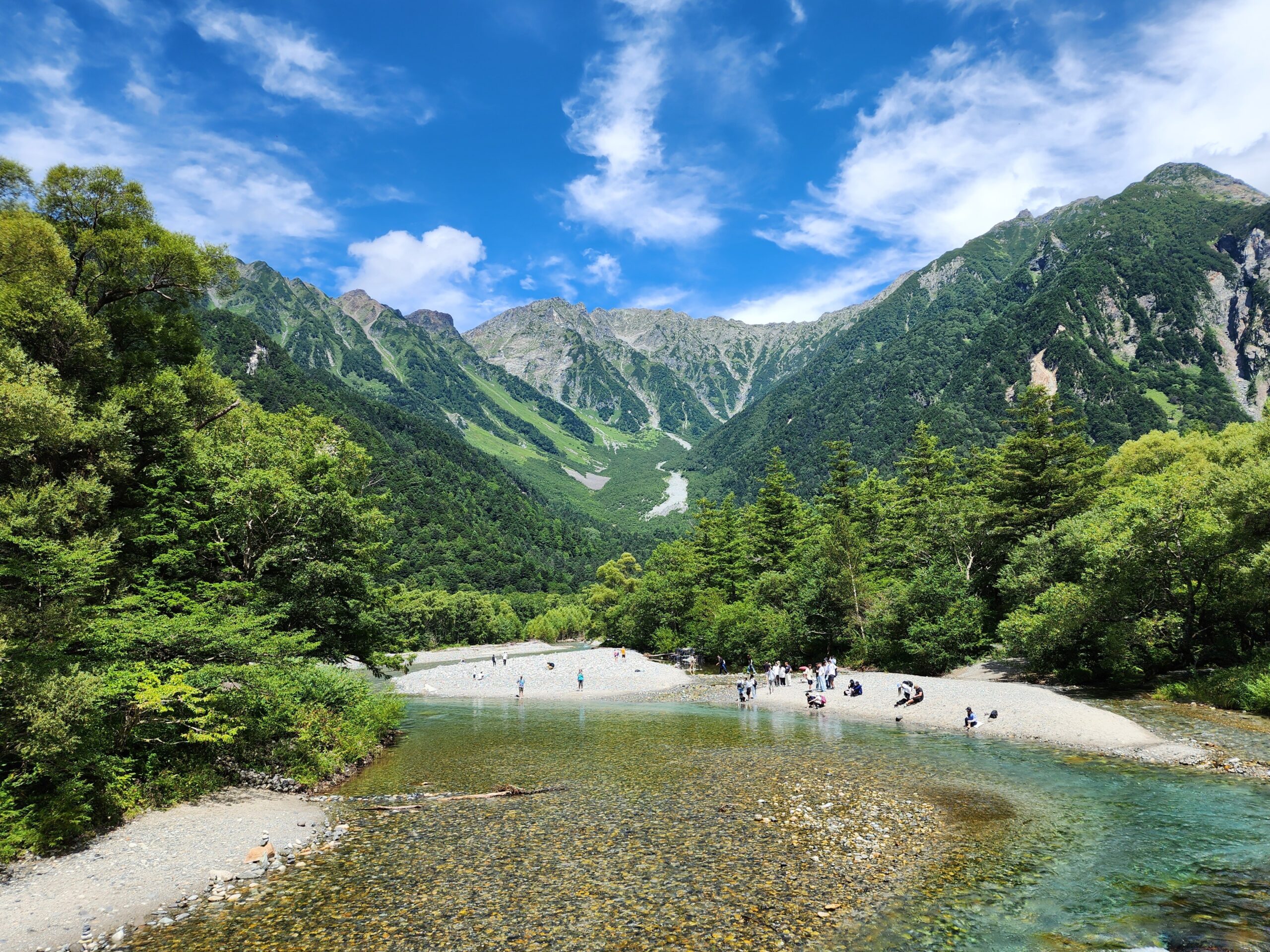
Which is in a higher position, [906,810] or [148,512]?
[148,512]

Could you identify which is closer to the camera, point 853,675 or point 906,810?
point 906,810

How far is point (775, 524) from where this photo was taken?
8081 cm

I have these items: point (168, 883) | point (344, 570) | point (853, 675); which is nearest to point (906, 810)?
point (168, 883)

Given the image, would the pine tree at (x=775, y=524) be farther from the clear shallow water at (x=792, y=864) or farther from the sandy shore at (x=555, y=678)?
the clear shallow water at (x=792, y=864)

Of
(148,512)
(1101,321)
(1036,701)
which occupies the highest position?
(1101,321)

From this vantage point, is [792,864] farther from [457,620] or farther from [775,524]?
[457,620]

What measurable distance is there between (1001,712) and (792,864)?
23.0 meters

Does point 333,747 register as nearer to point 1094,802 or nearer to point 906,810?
point 906,810

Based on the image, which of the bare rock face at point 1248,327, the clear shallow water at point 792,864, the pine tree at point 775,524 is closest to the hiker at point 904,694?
the clear shallow water at point 792,864

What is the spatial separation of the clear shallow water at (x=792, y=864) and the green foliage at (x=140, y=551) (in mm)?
5265

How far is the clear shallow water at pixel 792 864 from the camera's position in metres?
10.9

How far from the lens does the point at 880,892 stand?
1244 cm

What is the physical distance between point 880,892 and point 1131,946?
13.2ft

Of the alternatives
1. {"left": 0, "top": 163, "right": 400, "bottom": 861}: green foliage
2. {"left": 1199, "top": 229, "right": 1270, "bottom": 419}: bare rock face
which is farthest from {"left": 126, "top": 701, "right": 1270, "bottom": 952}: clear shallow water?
{"left": 1199, "top": 229, "right": 1270, "bottom": 419}: bare rock face
